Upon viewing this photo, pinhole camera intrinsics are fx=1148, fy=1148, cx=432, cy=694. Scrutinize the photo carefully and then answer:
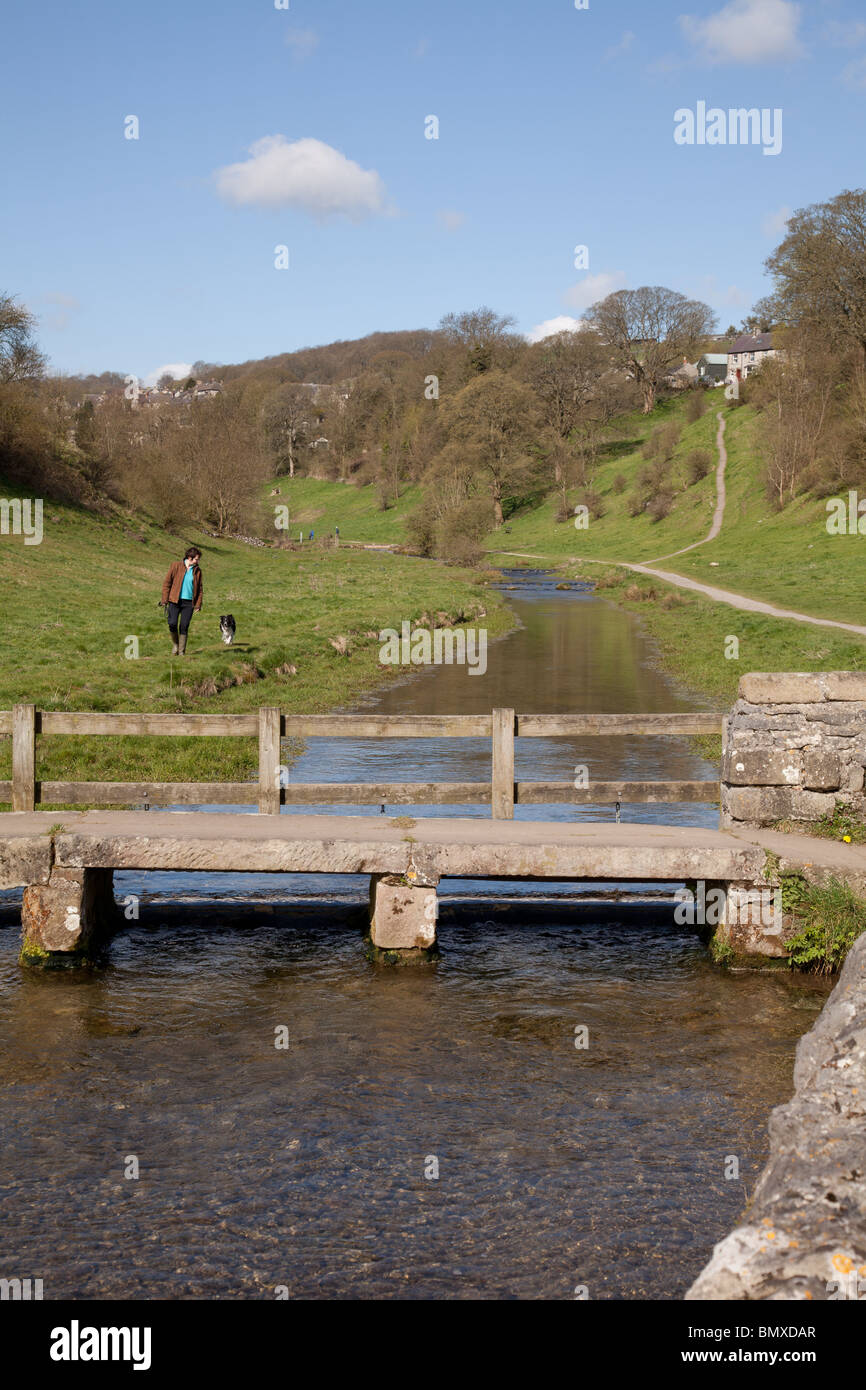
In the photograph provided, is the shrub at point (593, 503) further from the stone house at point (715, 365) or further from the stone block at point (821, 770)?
the stone block at point (821, 770)

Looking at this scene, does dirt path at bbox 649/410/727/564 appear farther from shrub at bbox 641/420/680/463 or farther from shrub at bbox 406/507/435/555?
shrub at bbox 406/507/435/555

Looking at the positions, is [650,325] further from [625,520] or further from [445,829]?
[445,829]

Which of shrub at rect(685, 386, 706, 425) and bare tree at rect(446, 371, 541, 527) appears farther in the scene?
shrub at rect(685, 386, 706, 425)

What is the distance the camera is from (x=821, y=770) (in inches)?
405

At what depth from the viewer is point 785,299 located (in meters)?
78.9

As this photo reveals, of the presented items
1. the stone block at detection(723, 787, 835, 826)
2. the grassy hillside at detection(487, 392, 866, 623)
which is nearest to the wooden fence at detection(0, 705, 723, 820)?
the stone block at detection(723, 787, 835, 826)

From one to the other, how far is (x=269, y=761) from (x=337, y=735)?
0.69m

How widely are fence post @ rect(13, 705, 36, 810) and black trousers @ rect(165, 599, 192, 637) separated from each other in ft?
37.2

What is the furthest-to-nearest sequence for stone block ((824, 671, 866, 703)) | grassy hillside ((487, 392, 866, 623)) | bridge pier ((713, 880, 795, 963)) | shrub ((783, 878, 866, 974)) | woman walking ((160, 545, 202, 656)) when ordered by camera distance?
grassy hillside ((487, 392, 866, 623)) → woman walking ((160, 545, 202, 656)) → stone block ((824, 671, 866, 703)) → bridge pier ((713, 880, 795, 963)) → shrub ((783, 878, 866, 974))

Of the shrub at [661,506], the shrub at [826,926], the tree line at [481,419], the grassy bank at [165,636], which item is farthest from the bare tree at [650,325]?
the shrub at [826,926]

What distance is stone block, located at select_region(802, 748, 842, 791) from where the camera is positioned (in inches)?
403

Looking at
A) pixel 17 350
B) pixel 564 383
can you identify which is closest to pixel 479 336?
pixel 564 383

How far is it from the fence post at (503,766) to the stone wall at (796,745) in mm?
1970
